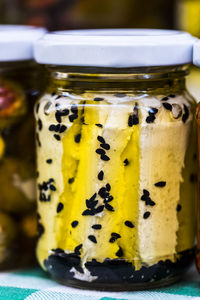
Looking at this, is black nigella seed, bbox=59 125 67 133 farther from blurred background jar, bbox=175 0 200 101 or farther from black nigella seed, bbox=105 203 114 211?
blurred background jar, bbox=175 0 200 101

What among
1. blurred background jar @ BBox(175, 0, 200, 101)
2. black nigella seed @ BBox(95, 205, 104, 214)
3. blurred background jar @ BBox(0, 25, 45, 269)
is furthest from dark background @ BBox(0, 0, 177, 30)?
black nigella seed @ BBox(95, 205, 104, 214)

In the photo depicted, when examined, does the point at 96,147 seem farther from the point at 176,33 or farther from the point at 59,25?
the point at 59,25

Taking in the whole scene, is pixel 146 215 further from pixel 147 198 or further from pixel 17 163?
pixel 17 163

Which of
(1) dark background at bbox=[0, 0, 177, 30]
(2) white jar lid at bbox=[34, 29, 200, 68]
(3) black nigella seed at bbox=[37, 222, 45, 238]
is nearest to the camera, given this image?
(2) white jar lid at bbox=[34, 29, 200, 68]

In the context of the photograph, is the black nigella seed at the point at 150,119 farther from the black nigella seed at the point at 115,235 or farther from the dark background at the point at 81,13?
the dark background at the point at 81,13

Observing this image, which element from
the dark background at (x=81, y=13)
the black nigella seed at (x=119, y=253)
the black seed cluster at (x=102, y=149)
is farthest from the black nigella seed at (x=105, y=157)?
the dark background at (x=81, y=13)

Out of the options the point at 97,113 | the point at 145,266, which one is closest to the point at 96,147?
the point at 97,113

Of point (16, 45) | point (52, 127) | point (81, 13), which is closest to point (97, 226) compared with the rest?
point (52, 127)
